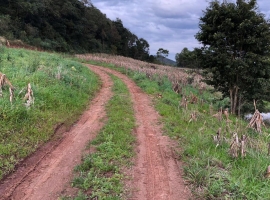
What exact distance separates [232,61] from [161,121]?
562cm

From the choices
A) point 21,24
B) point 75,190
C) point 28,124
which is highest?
point 21,24

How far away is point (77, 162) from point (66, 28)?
1833 inches

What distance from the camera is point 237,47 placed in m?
11.6

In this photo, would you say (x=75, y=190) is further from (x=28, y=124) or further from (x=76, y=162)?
(x=28, y=124)

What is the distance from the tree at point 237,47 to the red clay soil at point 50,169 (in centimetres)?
718

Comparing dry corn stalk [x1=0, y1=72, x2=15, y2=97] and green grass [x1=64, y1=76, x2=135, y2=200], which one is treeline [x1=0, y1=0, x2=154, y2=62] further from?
green grass [x1=64, y1=76, x2=135, y2=200]

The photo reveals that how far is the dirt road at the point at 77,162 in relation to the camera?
3889 mm

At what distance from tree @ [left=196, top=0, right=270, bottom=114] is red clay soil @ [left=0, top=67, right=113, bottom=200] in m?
7.18

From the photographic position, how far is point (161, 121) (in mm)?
7477

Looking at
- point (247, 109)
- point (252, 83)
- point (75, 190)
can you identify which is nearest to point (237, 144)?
point (75, 190)

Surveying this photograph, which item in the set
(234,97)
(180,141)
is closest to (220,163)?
(180,141)

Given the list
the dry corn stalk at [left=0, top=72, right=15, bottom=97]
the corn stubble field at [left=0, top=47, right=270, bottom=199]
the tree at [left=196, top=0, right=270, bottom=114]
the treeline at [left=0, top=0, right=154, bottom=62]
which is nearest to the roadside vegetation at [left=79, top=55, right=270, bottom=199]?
the corn stubble field at [left=0, top=47, right=270, bottom=199]

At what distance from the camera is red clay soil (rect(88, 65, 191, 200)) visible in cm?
388

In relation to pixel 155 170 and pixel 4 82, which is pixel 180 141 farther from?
pixel 4 82
